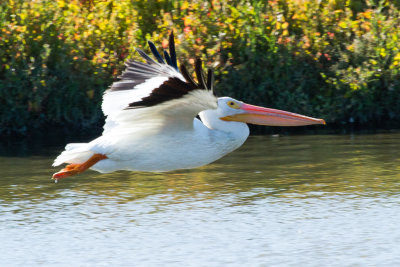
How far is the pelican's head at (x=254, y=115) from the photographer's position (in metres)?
7.22

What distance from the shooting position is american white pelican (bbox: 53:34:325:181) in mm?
6480

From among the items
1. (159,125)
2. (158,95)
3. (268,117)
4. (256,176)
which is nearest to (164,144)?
(159,125)

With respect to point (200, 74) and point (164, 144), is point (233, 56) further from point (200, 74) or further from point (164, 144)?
point (200, 74)

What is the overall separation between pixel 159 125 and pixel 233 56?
9651 millimetres

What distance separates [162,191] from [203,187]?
0.63 metres

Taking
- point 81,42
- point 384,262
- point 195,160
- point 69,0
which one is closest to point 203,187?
point 384,262

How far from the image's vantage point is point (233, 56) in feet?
53.9

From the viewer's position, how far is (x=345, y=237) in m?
9.16

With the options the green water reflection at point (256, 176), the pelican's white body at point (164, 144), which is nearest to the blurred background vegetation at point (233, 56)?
the green water reflection at point (256, 176)

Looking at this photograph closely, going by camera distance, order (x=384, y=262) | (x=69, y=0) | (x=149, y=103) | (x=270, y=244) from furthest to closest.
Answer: (x=69, y=0)
(x=270, y=244)
(x=384, y=262)
(x=149, y=103)

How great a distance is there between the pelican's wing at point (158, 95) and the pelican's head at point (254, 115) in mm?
473

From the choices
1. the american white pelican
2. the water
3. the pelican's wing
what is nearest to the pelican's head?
the american white pelican

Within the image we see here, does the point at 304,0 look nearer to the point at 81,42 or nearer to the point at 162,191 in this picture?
the point at 81,42

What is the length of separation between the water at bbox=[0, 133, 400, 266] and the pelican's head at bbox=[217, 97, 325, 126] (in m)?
1.71
